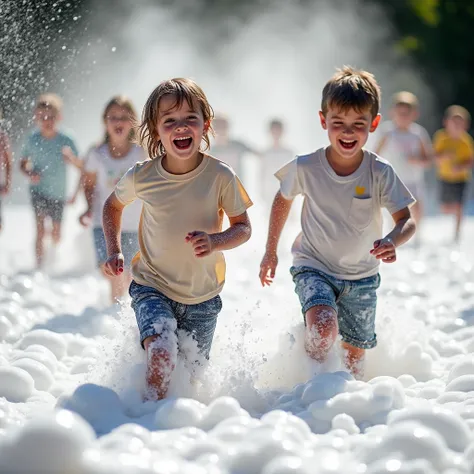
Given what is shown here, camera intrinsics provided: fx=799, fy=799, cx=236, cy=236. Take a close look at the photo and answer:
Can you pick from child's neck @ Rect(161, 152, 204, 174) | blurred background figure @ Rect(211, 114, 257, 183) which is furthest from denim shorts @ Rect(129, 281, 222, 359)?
blurred background figure @ Rect(211, 114, 257, 183)

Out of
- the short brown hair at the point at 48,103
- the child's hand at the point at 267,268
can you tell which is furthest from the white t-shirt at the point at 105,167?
the child's hand at the point at 267,268

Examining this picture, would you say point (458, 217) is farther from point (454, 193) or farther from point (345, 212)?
point (345, 212)

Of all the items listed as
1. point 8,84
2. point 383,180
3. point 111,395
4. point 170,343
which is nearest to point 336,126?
point 383,180

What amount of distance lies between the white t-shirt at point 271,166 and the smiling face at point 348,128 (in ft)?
17.8

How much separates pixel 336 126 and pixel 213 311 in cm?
95

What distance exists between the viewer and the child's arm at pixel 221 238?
114 inches

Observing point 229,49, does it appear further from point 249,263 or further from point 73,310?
point 73,310

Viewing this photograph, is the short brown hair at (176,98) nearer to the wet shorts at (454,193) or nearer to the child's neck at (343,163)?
the child's neck at (343,163)

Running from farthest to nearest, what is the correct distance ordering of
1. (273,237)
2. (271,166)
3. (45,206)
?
(271,166)
(45,206)
(273,237)

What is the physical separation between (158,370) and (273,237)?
0.87 m

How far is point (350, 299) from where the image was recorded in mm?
3527

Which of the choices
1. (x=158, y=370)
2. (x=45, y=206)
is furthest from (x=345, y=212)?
(x=45, y=206)

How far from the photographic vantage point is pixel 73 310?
5020 millimetres

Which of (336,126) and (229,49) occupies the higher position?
(229,49)
